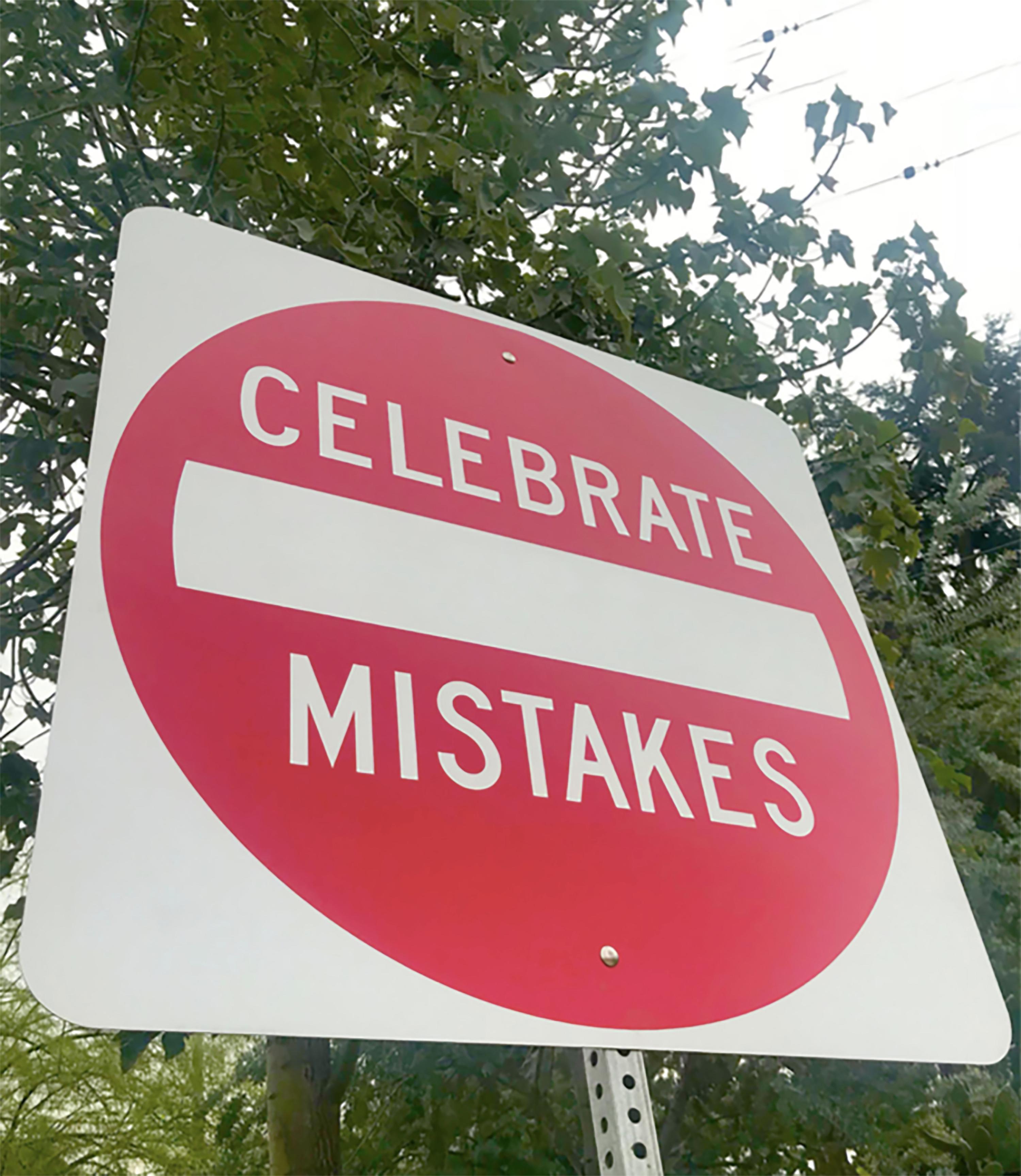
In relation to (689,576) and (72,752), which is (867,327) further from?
(72,752)

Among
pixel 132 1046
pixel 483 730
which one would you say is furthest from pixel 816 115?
pixel 132 1046

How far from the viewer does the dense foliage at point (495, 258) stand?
1373mm

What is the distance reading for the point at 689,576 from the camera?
749 mm

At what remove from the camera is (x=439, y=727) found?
549 millimetres

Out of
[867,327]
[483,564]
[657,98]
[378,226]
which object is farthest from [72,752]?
[867,327]

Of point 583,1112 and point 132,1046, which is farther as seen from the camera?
point 132,1046

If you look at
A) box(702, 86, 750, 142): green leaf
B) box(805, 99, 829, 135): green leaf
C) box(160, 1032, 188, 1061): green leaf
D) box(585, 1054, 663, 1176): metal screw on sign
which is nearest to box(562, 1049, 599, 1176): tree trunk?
box(585, 1054, 663, 1176): metal screw on sign

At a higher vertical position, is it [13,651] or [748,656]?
[13,651]

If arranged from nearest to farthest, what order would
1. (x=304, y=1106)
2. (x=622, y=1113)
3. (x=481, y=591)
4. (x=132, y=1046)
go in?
1. (x=622, y=1113)
2. (x=481, y=591)
3. (x=132, y=1046)
4. (x=304, y=1106)

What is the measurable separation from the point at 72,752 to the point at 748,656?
1.51 ft

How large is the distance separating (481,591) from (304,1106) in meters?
1.53

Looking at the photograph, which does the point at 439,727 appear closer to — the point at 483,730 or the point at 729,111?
the point at 483,730

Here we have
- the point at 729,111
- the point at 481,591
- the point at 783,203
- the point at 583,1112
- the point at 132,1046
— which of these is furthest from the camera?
the point at 783,203

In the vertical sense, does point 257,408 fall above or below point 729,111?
below
